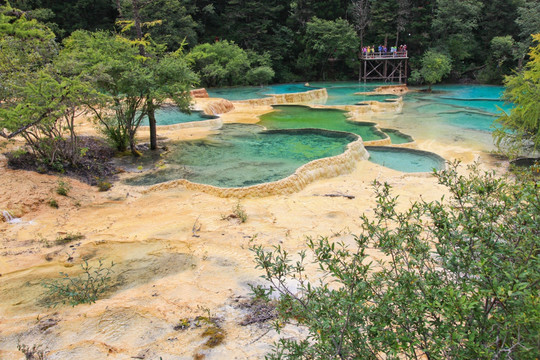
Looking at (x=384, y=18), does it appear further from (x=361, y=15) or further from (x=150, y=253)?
(x=150, y=253)

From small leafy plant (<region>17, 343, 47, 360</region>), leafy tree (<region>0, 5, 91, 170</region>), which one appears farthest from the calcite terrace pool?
small leafy plant (<region>17, 343, 47, 360</region>)

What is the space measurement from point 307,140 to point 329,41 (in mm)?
20924

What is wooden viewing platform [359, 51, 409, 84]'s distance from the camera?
31.0 m

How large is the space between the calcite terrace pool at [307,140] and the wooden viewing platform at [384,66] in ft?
23.0

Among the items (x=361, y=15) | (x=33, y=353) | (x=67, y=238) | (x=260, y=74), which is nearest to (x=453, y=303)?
(x=33, y=353)

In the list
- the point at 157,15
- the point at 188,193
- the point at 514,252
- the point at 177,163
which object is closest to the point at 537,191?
the point at 514,252

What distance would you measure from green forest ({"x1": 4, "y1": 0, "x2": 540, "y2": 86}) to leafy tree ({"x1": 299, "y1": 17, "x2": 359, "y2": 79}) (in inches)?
3.4

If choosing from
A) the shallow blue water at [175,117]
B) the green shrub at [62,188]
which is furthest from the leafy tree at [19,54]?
the shallow blue water at [175,117]

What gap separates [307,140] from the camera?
46.1 feet

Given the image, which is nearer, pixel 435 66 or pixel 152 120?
pixel 152 120

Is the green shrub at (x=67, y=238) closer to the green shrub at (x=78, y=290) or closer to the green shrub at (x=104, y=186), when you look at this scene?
the green shrub at (x=78, y=290)

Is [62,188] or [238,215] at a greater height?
[62,188]

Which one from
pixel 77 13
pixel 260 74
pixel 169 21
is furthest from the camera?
pixel 77 13

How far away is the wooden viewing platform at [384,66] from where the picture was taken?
3095 cm
